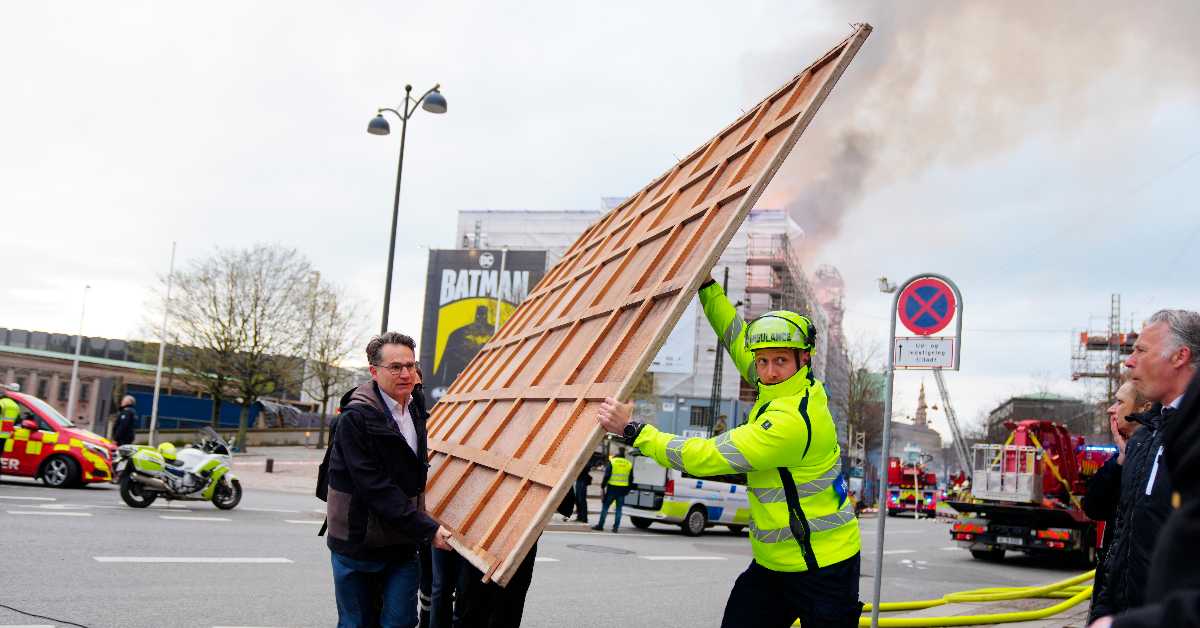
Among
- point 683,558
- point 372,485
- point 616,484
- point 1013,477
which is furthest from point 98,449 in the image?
point 1013,477

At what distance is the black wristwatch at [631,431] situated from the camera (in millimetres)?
3418

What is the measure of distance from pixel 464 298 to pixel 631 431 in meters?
61.9

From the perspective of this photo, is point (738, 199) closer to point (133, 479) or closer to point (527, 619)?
point (527, 619)

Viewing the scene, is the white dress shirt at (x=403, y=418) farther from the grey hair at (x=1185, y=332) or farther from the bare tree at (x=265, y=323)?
the bare tree at (x=265, y=323)

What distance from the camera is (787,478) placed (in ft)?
12.0

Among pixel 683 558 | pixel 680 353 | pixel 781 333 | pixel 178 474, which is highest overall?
pixel 680 353

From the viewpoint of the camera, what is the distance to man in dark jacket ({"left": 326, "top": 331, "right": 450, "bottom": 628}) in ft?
13.7

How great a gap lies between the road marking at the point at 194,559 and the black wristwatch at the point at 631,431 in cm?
756

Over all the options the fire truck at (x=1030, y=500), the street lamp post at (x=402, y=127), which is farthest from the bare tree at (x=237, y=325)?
the fire truck at (x=1030, y=500)

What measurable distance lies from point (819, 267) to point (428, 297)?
37.6m

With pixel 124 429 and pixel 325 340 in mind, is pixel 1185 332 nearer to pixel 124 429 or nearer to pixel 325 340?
pixel 124 429

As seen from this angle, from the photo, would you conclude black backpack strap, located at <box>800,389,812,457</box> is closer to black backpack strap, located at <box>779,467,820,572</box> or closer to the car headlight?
black backpack strap, located at <box>779,467,820,572</box>

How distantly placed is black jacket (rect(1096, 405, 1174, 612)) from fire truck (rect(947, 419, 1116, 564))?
14756 millimetres

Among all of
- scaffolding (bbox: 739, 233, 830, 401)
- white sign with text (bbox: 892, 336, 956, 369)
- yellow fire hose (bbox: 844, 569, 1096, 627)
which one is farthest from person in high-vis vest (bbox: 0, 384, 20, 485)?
scaffolding (bbox: 739, 233, 830, 401)
